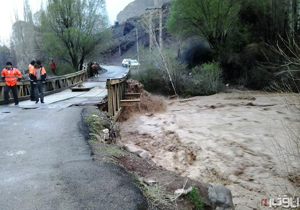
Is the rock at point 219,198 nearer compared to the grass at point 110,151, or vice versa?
the rock at point 219,198

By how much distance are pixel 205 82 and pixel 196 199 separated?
838 inches

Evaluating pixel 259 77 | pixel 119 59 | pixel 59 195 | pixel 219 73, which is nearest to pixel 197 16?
pixel 219 73

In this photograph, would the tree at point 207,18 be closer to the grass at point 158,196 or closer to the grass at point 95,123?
the grass at point 95,123

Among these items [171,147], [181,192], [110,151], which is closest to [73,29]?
[171,147]

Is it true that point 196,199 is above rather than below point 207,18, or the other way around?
below

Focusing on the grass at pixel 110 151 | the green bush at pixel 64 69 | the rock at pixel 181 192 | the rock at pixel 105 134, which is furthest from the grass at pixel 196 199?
the green bush at pixel 64 69

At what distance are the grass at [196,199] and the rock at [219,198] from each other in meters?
0.24

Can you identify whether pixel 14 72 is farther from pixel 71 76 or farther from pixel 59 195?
pixel 71 76

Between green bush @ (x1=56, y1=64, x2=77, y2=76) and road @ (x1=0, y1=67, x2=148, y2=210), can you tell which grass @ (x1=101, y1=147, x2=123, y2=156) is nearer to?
road @ (x1=0, y1=67, x2=148, y2=210)

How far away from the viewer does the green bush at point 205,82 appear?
78.7ft

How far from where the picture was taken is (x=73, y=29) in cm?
3064

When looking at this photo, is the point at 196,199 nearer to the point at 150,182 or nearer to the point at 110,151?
the point at 150,182

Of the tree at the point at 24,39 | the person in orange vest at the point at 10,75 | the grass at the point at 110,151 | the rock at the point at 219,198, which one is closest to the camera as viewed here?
the rock at the point at 219,198

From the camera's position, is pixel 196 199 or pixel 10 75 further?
pixel 10 75
